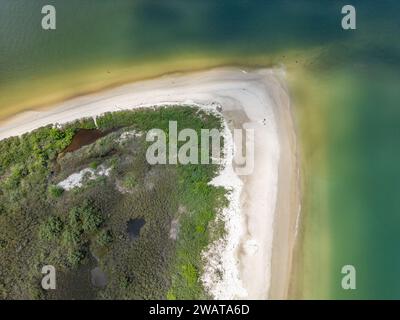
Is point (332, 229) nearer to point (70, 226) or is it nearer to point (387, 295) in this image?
point (387, 295)

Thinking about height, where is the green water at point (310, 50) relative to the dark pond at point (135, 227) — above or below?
above

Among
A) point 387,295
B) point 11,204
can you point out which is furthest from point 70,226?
point 387,295

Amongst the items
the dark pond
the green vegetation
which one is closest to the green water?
the green vegetation

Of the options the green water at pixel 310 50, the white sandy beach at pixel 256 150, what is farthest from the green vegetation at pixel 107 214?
the green water at pixel 310 50

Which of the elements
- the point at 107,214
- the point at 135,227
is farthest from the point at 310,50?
the point at 107,214

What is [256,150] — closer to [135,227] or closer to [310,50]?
[135,227]

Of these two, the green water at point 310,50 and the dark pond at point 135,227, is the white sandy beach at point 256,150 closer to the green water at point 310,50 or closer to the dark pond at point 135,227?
the green water at point 310,50

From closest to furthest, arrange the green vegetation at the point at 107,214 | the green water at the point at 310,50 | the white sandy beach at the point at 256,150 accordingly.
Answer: the green vegetation at the point at 107,214, the white sandy beach at the point at 256,150, the green water at the point at 310,50
